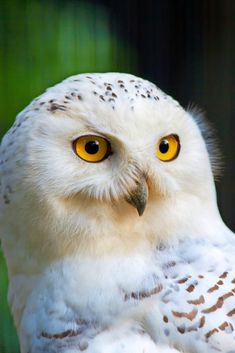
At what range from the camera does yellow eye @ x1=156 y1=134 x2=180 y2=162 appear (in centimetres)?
163

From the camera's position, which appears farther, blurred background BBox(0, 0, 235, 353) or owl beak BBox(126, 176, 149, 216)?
blurred background BBox(0, 0, 235, 353)

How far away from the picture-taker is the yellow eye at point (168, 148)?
163 centimetres

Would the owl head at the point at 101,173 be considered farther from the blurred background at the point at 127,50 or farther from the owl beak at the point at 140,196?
the blurred background at the point at 127,50

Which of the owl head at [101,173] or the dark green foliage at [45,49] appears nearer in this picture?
the owl head at [101,173]

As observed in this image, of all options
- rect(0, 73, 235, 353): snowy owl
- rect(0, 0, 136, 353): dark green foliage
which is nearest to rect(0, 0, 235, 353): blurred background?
rect(0, 0, 136, 353): dark green foliage

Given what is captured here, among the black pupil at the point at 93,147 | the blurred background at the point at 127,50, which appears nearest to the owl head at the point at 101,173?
the black pupil at the point at 93,147

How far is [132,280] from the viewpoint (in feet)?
5.31

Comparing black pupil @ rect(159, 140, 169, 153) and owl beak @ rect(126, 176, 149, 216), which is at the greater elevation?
black pupil @ rect(159, 140, 169, 153)

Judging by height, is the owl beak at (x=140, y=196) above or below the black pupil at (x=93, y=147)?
below

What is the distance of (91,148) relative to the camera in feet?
5.25

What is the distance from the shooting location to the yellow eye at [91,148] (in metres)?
1.60

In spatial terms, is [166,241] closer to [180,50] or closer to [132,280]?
[132,280]

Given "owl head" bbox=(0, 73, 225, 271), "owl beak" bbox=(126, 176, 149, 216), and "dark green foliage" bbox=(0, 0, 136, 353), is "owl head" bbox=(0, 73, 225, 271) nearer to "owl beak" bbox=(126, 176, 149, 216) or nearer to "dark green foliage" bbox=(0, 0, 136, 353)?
"owl beak" bbox=(126, 176, 149, 216)

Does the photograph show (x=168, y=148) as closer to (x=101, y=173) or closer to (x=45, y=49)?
(x=101, y=173)
